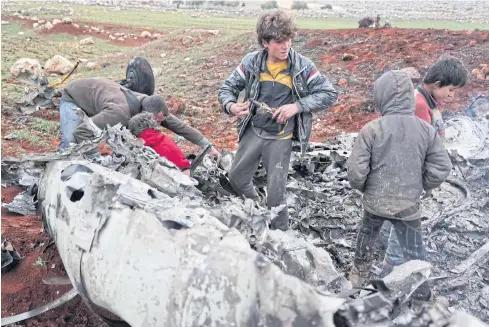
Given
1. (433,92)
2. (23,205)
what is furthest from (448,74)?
(23,205)

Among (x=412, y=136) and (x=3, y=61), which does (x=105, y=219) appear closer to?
(x=412, y=136)

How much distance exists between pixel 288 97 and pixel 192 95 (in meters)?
10.1

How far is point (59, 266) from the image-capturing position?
3.94m

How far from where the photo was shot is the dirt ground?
3.70 meters

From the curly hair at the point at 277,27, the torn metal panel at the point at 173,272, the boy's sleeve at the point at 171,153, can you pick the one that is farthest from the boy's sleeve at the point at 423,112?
the torn metal panel at the point at 173,272

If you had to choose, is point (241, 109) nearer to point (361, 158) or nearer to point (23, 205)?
point (361, 158)

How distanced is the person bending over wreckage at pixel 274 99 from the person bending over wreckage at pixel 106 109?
728mm

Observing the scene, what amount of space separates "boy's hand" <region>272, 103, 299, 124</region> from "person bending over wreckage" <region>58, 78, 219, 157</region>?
1122 mm

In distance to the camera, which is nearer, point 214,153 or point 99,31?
point 214,153

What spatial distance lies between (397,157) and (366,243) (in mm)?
→ 815

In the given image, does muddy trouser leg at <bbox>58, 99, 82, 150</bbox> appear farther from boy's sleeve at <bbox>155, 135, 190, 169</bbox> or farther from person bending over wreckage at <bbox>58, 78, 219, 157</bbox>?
boy's sleeve at <bbox>155, 135, 190, 169</bbox>

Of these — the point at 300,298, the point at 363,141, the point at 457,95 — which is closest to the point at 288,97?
the point at 363,141

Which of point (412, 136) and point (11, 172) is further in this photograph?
point (11, 172)

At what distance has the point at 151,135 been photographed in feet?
13.2
